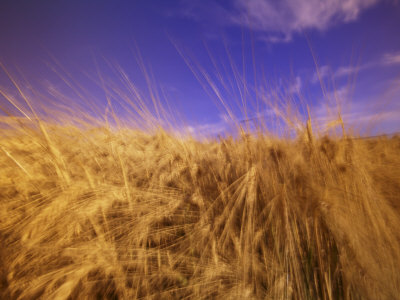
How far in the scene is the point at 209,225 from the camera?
1.17 metres

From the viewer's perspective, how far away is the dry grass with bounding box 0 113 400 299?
97 centimetres

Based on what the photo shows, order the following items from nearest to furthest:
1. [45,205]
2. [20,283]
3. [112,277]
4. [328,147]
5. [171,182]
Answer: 1. [20,283]
2. [112,277]
3. [45,205]
4. [328,147]
5. [171,182]

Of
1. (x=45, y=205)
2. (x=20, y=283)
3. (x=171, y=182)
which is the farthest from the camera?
(x=171, y=182)

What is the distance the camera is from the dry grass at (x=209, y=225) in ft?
3.18

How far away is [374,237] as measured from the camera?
101 centimetres

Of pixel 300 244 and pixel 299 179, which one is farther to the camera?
pixel 299 179

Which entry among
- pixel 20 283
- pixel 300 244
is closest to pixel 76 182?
pixel 20 283

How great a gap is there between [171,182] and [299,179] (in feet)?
2.74

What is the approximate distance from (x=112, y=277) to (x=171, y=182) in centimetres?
66

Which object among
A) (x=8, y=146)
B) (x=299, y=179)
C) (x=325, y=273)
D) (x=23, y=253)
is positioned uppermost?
(x=8, y=146)

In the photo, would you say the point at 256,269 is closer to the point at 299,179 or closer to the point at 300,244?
the point at 300,244

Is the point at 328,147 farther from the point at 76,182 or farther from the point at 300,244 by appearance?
the point at 76,182

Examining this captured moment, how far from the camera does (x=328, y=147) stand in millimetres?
1285

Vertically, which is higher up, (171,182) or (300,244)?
(171,182)
